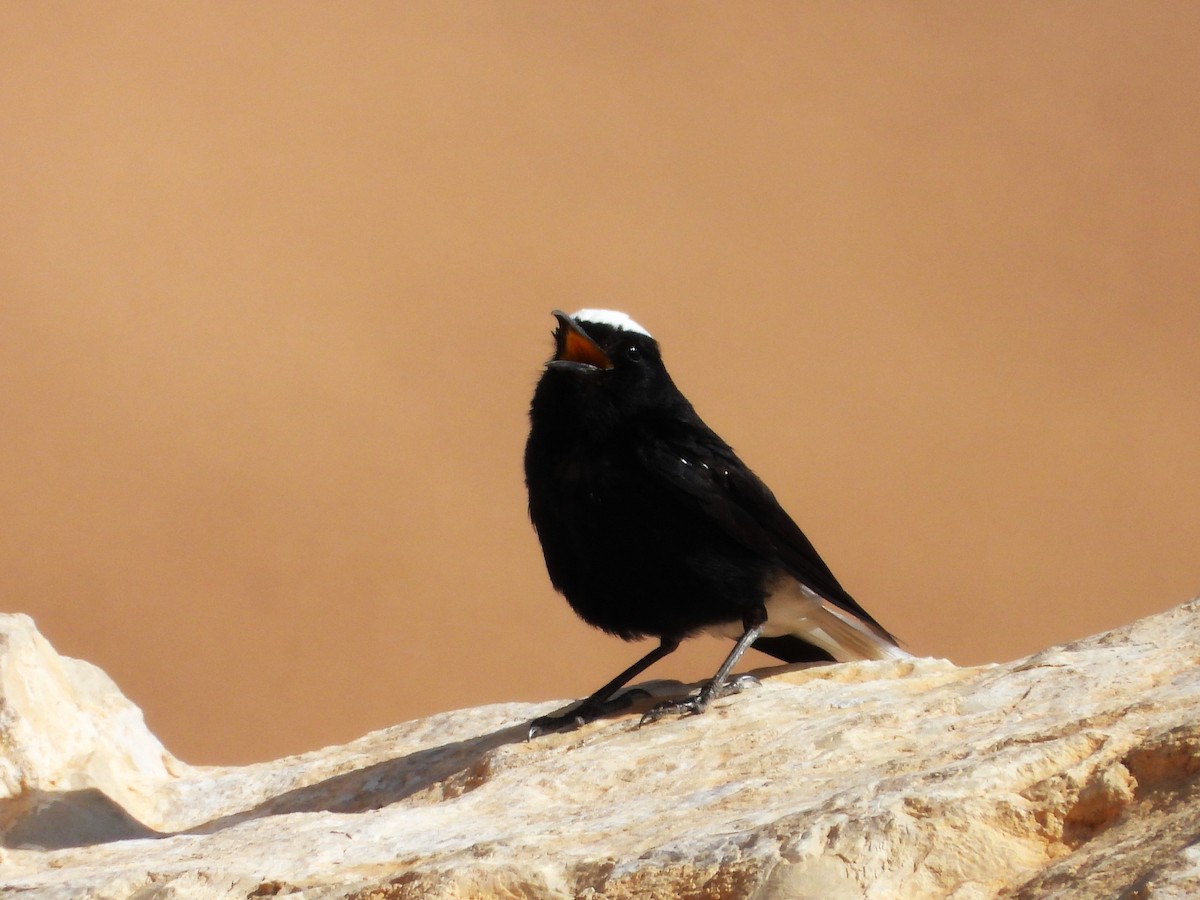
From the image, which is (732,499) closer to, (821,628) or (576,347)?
(821,628)

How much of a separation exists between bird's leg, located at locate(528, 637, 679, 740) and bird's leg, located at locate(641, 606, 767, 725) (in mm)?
259

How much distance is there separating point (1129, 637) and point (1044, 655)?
0.24 m

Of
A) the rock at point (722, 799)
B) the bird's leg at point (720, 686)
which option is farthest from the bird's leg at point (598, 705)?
the bird's leg at point (720, 686)

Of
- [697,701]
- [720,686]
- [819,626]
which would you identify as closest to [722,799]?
[697,701]

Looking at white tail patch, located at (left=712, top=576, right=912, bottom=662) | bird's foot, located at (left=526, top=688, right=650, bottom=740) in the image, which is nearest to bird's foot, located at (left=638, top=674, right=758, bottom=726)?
bird's foot, located at (left=526, top=688, right=650, bottom=740)

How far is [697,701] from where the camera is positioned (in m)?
4.50

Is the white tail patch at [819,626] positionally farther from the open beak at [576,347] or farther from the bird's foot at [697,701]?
the open beak at [576,347]

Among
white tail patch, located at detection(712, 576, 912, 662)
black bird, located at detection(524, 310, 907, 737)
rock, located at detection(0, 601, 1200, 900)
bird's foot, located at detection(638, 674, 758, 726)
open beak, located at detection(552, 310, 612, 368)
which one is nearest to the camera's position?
rock, located at detection(0, 601, 1200, 900)

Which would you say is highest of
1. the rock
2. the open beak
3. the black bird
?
the open beak

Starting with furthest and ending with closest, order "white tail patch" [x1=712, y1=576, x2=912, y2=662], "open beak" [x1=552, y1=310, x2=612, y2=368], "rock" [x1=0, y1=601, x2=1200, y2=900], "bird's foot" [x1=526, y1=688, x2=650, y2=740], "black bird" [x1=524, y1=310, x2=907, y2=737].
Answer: "open beak" [x1=552, y1=310, x2=612, y2=368]
"white tail patch" [x1=712, y1=576, x2=912, y2=662]
"black bird" [x1=524, y1=310, x2=907, y2=737]
"bird's foot" [x1=526, y1=688, x2=650, y2=740]
"rock" [x1=0, y1=601, x2=1200, y2=900]

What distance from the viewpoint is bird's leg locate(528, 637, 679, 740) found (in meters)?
4.82

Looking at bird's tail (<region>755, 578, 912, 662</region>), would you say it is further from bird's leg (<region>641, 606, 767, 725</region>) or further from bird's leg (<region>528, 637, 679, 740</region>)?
bird's leg (<region>528, 637, 679, 740</region>)

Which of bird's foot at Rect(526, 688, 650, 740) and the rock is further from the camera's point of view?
bird's foot at Rect(526, 688, 650, 740)

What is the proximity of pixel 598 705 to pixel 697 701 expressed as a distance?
62cm
